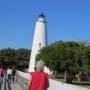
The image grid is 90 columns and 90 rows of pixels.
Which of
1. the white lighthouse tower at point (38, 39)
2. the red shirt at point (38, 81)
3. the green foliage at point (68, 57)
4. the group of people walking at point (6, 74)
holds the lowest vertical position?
the red shirt at point (38, 81)

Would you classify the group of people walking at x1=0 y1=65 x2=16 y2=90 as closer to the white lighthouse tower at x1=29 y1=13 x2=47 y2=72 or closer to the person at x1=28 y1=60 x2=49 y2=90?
the person at x1=28 y1=60 x2=49 y2=90

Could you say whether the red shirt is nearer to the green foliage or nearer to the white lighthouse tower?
the green foliage

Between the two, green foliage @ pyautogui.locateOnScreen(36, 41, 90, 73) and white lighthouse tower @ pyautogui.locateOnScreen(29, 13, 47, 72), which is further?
white lighthouse tower @ pyautogui.locateOnScreen(29, 13, 47, 72)

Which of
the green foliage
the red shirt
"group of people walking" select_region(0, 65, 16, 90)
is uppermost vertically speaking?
the green foliage

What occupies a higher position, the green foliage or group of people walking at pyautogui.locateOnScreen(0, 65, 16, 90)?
the green foliage

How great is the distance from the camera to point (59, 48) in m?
76.1

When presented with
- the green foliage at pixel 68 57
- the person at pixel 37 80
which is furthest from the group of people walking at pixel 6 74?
the green foliage at pixel 68 57

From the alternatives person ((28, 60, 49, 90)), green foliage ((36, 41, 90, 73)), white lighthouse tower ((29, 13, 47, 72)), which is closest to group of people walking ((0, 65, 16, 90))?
person ((28, 60, 49, 90))

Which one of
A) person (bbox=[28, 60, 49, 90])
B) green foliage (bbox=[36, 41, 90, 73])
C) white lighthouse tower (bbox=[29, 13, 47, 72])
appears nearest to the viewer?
person (bbox=[28, 60, 49, 90])

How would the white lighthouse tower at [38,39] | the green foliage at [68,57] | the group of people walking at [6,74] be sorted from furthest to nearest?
the white lighthouse tower at [38,39]
the green foliage at [68,57]
the group of people walking at [6,74]

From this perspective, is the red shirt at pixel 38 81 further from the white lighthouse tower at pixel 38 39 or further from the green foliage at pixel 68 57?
the white lighthouse tower at pixel 38 39

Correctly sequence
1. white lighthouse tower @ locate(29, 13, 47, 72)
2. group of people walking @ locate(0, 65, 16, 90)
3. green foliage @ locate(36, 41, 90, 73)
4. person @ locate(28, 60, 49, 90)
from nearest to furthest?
person @ locate(28, 60, 49, 90) < group of people walking @ locate(0, 65, 16, 90) < green foliage @ locate(36, 41, 90, 73) < white lighthouse tower @ locate(29, 13, 47, 72)

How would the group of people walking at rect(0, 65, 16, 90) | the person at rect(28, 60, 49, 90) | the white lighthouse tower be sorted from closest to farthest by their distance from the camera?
the person at rect(28, 60, 49, 90), the group of people walking at rect(0, 65, 16, 90), the white lighthouse tower

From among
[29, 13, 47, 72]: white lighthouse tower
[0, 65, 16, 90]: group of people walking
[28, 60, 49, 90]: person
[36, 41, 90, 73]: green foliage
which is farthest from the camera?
[29, 13, 47, 72]: white lighthouse tower
